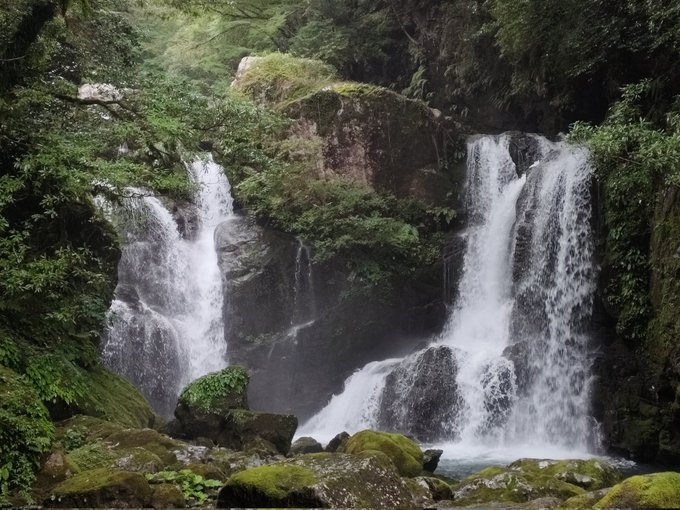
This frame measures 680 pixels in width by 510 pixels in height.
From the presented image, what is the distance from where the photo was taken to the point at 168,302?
18391 millimetres

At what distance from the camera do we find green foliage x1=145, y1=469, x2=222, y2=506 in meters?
6.40

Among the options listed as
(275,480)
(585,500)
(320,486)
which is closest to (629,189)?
(585,500)

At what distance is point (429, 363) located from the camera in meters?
15.5

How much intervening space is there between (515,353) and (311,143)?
8.48m

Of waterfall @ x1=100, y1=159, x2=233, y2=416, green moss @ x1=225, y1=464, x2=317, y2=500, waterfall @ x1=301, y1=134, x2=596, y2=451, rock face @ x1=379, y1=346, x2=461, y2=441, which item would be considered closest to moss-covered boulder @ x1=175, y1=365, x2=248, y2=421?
waterfall @ x1=301, y1=134, x2=596, y2=451

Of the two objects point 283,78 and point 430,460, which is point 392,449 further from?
point 283,78

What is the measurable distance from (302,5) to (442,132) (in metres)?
8.03

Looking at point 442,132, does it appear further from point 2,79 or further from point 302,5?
point 2,79

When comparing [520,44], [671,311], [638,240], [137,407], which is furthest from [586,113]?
[137,407]

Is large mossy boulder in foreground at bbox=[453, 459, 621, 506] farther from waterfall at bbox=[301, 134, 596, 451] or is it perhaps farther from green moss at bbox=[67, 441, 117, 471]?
waterfall at bbox=[301, 134, 596, 451]

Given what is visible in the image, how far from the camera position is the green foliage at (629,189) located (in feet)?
37.8

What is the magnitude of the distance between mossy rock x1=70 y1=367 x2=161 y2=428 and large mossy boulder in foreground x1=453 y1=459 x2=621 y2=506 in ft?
17.4

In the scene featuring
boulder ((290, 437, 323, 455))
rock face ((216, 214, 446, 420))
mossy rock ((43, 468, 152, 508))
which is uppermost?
rock face ((216, 214, 446, 420))

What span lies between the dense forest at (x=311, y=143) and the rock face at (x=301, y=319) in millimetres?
661
